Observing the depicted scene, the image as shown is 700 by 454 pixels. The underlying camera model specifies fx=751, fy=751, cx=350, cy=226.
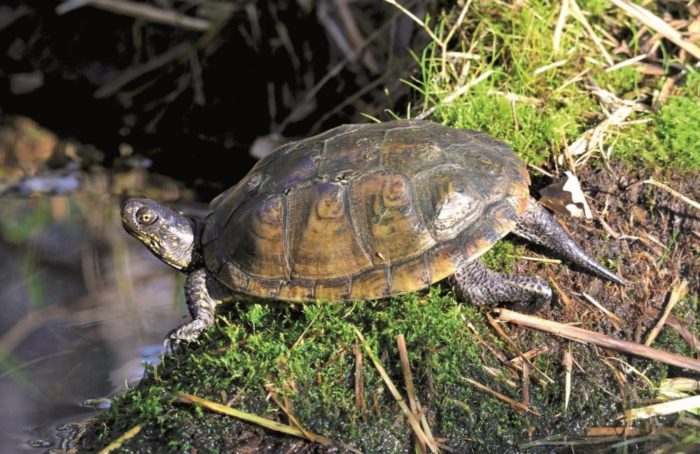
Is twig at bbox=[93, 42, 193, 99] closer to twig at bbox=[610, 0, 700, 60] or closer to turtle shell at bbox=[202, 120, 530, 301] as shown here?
turtle shell at bbox=[202, 120, 530, 301]

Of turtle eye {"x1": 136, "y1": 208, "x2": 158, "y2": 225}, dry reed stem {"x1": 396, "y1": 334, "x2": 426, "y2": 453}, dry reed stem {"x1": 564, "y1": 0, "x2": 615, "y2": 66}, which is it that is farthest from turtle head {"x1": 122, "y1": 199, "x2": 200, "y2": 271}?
dry reed stem {"x1": 564, "y1": 0, "x2": 615, "y2": 66}

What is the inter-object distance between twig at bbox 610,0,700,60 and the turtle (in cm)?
146

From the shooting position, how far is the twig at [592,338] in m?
3.38

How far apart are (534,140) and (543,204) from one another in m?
0.48

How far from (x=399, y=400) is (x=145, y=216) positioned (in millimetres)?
1652

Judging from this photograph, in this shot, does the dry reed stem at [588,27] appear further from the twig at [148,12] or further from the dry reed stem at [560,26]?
the twig at [148,12]

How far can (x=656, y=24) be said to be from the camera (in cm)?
441

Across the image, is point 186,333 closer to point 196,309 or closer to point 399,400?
point 196,309

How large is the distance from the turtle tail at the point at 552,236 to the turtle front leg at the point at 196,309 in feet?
4.89

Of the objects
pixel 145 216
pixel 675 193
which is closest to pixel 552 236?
pixel 675 193

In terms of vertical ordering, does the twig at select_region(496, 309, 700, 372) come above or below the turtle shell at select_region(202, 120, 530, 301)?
below

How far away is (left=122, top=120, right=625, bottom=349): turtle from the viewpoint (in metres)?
3.24

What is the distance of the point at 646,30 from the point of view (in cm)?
470

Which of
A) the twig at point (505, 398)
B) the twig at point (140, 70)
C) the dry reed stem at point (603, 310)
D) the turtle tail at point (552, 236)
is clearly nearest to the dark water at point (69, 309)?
the twig at point (140, 70)
